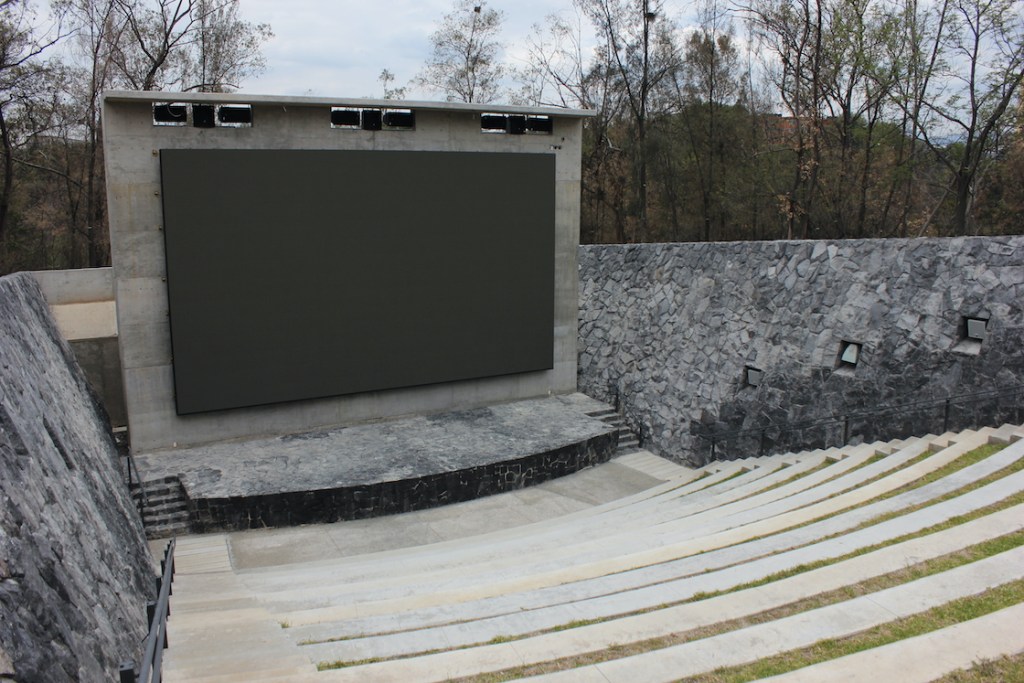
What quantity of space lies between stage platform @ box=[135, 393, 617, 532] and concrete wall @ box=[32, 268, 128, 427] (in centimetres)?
182

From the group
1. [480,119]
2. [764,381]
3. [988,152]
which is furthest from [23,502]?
[988,152]

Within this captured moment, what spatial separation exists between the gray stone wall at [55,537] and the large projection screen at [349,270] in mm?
3650

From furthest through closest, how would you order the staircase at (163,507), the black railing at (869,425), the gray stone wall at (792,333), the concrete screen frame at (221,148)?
1. the concrete screen frame at (221,148)
2. the staircase at (163,507)
3. the gray stone wall at (792,333)
4. the black railing at (869,425)

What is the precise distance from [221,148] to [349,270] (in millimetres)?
2715

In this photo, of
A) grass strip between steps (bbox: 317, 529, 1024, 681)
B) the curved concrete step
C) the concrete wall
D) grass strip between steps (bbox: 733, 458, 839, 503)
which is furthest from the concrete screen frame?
grass strip between steps (bbox: 317, 529, 1024, 681)

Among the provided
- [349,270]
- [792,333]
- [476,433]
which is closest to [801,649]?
[792,333]

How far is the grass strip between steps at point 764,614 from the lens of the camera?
4.01m

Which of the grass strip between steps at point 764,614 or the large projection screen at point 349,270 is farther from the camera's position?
the large projection screen at point 349,270

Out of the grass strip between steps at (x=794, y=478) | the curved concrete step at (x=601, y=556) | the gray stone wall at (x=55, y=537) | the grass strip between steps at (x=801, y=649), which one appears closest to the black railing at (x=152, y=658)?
the gray stone wall at (x=55, y=537)

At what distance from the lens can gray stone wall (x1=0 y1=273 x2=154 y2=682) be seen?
3359mm

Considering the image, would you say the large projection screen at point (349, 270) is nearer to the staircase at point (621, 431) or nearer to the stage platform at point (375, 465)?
the stage platform at point (375, 465)

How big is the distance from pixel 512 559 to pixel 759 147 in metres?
21.6

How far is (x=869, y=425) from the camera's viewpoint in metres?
9.95

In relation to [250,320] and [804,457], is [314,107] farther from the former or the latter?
[804,457]
